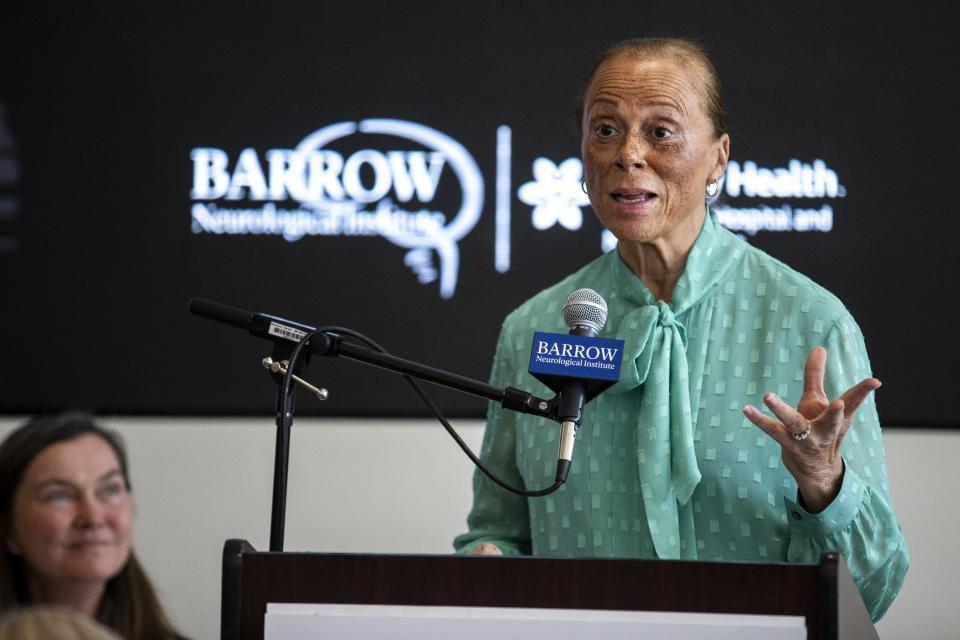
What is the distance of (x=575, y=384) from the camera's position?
1.75 m

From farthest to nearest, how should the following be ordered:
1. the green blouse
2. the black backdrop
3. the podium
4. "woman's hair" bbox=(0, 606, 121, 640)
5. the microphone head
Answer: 1. the black backdrop
2. the green blouse
3. the microphone head
4. the podium
5. "woman's hair" bbox=(0, 606, 121, 640)

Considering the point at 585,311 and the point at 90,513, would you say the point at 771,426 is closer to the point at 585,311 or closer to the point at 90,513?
the point at 585,311

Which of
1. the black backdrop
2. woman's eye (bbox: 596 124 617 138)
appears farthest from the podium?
the black backdrop

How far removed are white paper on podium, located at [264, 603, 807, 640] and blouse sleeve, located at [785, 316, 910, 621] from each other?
0.38 meters

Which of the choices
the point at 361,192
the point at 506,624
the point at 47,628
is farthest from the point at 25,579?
the point at 361,192

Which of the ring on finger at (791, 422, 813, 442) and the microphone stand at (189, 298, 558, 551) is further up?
the microphone stand at (189, 298, 558, 551)

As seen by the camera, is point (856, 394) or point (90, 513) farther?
point (856, 394)

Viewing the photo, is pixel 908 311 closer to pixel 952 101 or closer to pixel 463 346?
pixel 952 101

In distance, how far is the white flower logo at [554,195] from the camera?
3.98m

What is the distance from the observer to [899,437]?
3.95 metres

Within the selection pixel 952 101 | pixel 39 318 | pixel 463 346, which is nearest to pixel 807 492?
pixel 463 346

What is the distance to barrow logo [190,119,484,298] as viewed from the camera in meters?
4.00

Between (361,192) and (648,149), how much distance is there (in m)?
1.88

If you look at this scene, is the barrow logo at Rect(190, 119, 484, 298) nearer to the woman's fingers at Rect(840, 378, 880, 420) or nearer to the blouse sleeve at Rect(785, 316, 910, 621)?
the blouse sleeve at Rect(785, 316, 910, 621)
